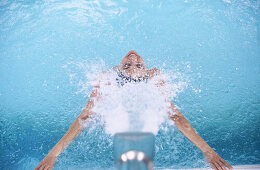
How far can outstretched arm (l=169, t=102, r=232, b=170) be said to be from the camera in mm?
1064

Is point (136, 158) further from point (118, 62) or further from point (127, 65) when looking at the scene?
point (118, 62)

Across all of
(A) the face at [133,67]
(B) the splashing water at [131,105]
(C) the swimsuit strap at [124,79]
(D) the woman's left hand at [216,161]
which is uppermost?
(A) the face at [133,67]

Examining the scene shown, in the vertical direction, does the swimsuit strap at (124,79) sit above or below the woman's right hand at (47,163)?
above

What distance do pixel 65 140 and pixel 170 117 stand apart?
3.00ft

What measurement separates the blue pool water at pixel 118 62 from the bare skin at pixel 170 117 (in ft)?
0.78

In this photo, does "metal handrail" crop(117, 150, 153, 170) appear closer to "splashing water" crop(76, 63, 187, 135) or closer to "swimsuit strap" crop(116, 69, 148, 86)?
"splashing water" crop(76, 63, 187, 135)

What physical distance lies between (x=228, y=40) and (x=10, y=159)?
3.26 meters

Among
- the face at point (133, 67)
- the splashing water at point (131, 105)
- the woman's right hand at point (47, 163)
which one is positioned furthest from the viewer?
the face at point (133, 67)

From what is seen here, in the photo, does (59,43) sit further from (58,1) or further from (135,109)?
(135,109)

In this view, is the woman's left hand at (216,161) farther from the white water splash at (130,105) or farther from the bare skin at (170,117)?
the white water splash at (130,105)

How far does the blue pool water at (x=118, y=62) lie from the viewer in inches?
72.1

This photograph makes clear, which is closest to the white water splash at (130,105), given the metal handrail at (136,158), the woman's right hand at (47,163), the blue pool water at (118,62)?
the blue pool water at (118,62)

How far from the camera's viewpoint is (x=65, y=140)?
1212mm

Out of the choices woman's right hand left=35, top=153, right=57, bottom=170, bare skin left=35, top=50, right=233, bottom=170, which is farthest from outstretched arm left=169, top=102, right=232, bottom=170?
woman's right hand left=35, top=153, right=57, bottom=170
